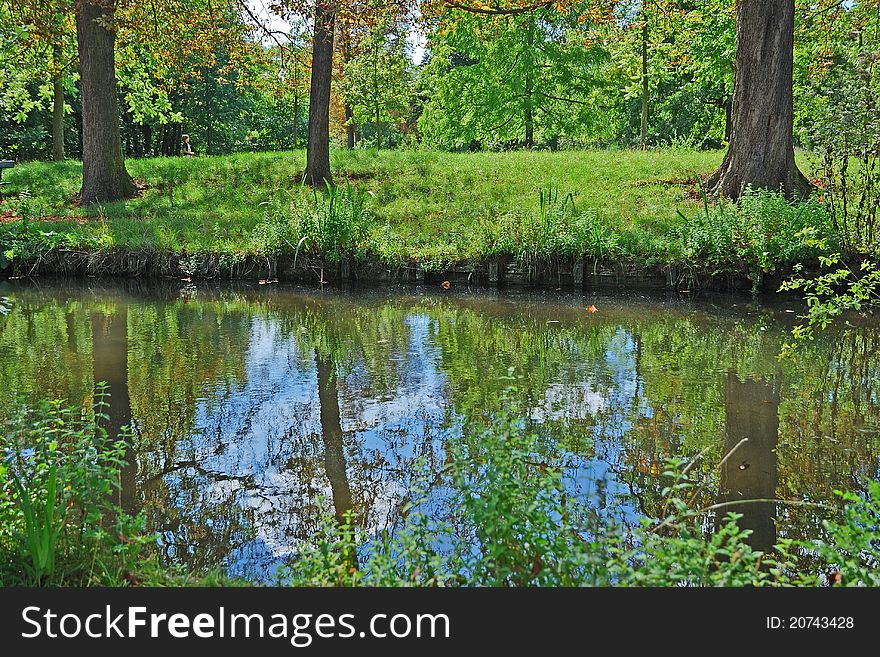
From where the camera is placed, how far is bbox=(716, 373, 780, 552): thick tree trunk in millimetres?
3338

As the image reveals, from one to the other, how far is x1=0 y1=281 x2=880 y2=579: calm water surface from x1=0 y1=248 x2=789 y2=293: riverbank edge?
53 cm

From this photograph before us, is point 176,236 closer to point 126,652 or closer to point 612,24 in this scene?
point 612,24

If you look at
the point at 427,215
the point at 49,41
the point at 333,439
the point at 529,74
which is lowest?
the point at 333,439

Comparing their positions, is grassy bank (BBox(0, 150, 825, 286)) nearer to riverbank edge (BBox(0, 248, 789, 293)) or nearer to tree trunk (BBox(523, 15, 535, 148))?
riverbank edge (BBox(0, 248, 789, 293))

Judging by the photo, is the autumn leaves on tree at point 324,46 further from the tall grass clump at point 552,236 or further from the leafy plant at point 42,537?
the leafy plant at point 42,537

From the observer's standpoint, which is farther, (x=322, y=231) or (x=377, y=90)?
(x=377, y=90)

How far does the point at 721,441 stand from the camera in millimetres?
4367

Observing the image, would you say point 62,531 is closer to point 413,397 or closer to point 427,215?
point 413,397

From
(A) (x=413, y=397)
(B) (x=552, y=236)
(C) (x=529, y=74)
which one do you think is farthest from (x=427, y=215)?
(C) (x=529, y=74)

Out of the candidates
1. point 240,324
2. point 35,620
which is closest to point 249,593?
point 35,620

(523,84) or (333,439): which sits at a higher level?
(523,84)

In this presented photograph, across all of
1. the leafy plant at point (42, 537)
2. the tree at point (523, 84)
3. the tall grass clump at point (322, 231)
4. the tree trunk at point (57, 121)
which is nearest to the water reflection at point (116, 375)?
the leafy plant at point (42, 537)

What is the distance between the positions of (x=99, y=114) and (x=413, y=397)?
12.2m

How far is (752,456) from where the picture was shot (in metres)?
4.11
